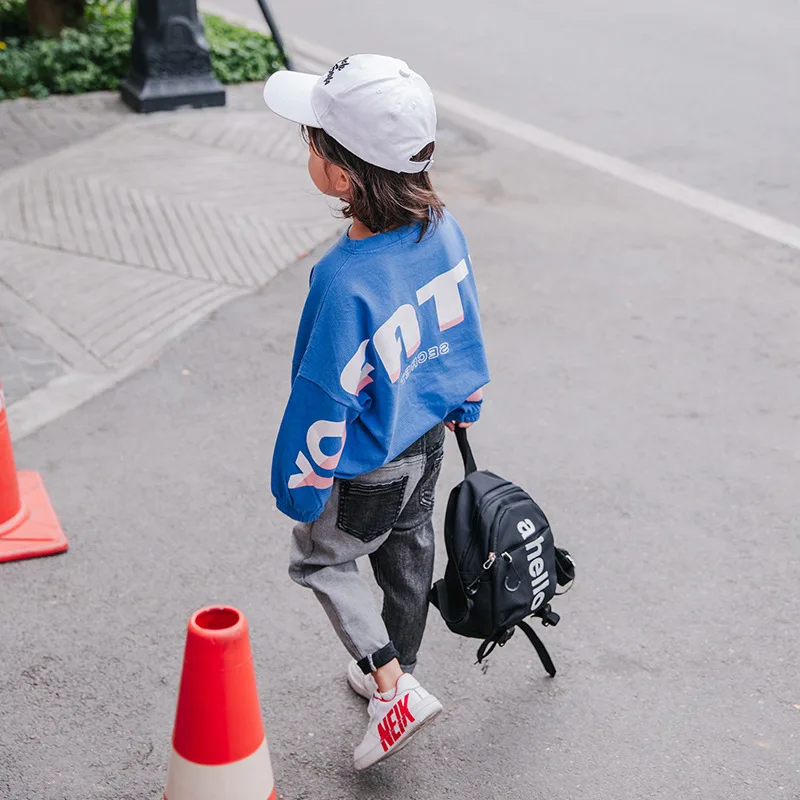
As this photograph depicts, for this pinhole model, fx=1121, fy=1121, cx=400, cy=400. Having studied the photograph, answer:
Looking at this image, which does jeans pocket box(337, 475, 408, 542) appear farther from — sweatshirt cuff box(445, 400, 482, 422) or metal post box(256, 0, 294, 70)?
metal post box(256, 0, 294, 70)

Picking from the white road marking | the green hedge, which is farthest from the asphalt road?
the green hedge

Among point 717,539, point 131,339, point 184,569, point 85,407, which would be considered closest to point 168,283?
point 131,339

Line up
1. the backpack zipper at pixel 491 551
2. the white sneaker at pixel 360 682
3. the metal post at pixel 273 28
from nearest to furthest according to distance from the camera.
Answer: the backpack zipper at pixel 491 551 → the white sneaker at pixel 360 682 → the metal post at pixel 273 28

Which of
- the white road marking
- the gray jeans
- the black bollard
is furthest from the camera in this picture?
the black bollard

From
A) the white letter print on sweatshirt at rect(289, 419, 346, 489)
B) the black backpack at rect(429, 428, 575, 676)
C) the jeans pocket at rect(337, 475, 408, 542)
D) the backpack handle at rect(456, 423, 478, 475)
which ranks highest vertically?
the white letter print on sweatshirt at rect(289, 419, 346, 489)

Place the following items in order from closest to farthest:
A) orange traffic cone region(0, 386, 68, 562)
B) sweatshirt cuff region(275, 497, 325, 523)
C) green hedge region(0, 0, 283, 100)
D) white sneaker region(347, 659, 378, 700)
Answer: sweatshirt cuff region(275, 497, 325, 523), white sneaker region(347, 659, 378, 700), orange traffic cone region(0, 386, 68, 562), green hedge region(0, 0, 283, 100)

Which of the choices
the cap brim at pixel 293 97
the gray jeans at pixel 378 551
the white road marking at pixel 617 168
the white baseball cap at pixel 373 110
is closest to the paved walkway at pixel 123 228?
the white road marking at pixel 617 168

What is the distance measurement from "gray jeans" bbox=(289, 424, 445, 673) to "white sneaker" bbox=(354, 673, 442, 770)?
100mm

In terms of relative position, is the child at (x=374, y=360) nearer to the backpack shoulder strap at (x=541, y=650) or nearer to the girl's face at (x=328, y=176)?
the girl's face at (x=328, y=176)

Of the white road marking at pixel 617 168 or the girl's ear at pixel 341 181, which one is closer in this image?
the girl's ear at pixel 341 181

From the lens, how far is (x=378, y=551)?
3141 millimetres

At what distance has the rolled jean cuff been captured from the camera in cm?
299

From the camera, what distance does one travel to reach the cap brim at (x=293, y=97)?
2629 mm

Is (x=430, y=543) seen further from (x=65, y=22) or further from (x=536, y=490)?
(x=65, y=22)
